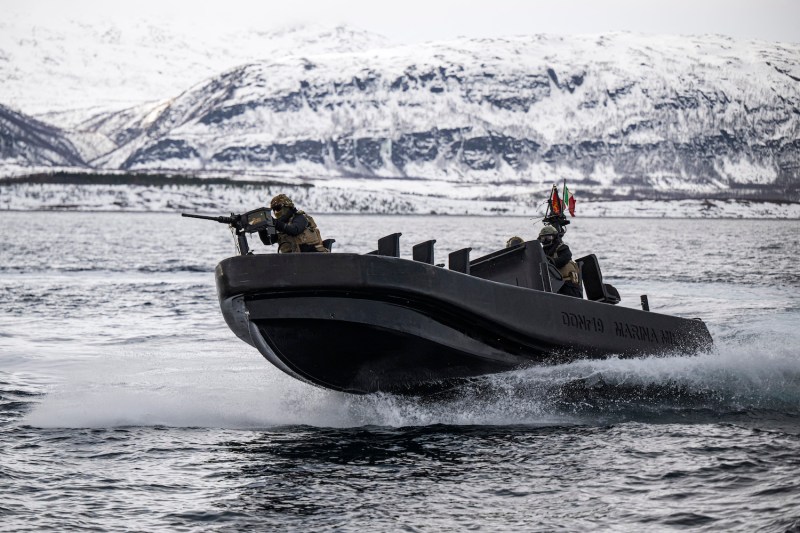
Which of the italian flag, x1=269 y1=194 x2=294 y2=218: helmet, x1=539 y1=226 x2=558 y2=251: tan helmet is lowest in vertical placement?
x1=539 y1=226 x2=558 y2=251: tan helmet

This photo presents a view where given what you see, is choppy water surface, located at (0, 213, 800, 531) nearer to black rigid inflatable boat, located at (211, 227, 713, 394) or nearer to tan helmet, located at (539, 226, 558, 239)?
black rigid inflatable boat, located at (211, 227, 713, 394)

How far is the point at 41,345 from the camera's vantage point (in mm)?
18438

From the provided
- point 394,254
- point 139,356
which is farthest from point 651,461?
point 139,356

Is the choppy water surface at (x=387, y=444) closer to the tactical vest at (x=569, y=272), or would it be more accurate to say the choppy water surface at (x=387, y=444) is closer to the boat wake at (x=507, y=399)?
the boat wake at (x=507, y=399)

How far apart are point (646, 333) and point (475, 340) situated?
2.74 meters

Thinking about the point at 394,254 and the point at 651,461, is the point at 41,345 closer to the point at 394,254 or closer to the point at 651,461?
the point at 394,254

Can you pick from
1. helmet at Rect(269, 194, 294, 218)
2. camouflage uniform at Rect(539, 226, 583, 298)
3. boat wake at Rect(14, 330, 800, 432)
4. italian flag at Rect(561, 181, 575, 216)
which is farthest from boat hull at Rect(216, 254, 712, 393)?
italian flag at Rect(561, 181, 575, 216)

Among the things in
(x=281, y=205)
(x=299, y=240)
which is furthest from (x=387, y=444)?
(x=281, y=205)

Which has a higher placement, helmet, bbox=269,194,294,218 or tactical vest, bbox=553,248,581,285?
helmet, bbox=269,194,294,218

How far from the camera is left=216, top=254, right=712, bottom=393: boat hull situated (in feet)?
38.0

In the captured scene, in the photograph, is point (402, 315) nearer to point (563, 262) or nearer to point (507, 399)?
point (507, 399)

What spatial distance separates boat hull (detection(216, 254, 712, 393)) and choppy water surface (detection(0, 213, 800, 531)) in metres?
0.37

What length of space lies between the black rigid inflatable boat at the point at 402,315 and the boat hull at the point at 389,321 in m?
0.01

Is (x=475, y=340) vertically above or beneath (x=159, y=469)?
above
